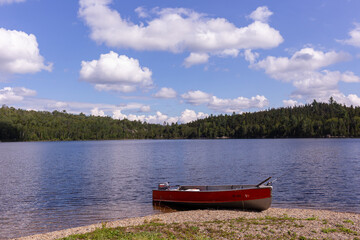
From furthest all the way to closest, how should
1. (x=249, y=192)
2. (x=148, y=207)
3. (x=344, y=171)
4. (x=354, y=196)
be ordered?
(x=344, y=171) → (x=354, y=196) → (x=148, y=207) → (x=249, y=192)

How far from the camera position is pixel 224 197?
25.4 m

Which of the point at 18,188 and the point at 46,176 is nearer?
the point at 18,188

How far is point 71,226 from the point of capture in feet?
72.2

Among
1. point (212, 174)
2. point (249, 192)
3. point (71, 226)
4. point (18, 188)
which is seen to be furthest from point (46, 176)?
point (249, 192)

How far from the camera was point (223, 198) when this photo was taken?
2544 cm

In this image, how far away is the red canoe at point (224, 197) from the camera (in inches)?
963

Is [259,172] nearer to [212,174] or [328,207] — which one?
[212,174]

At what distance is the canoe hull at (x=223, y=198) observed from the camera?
2445cm

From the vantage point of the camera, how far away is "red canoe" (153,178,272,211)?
2447 centimetres

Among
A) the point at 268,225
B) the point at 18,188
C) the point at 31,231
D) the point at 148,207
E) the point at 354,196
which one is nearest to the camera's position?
the point at 268,225

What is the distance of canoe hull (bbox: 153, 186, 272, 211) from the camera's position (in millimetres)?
24453

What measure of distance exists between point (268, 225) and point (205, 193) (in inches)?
359

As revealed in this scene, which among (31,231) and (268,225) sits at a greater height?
(268,225)

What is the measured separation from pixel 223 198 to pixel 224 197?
0.44 feet
